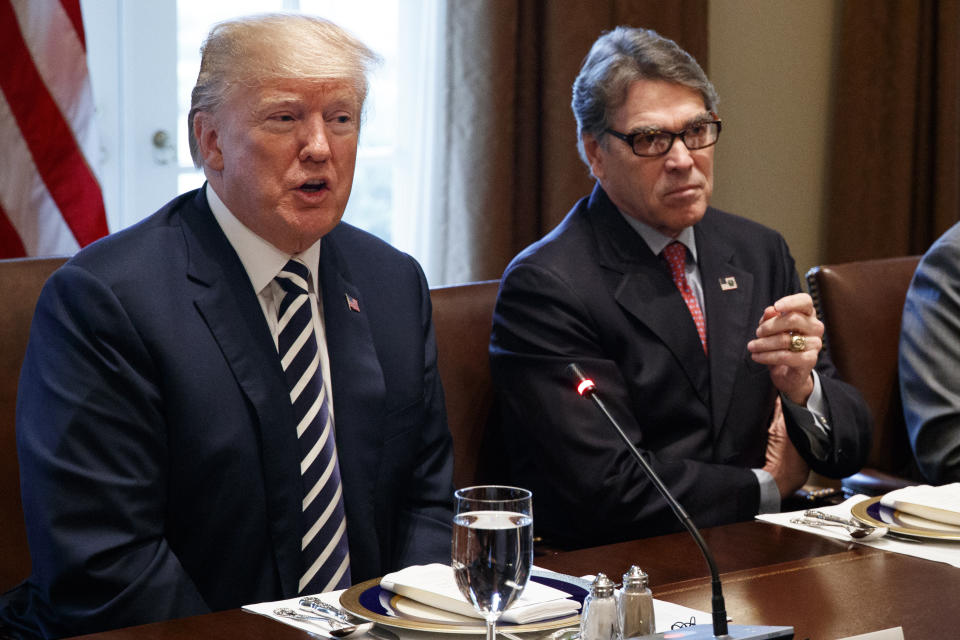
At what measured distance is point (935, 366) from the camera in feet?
8.22

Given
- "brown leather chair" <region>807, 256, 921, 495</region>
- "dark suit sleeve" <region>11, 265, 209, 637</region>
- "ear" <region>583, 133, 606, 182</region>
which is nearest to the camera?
"dark suit sleeve" <region>11, 265, 209, 637</region>

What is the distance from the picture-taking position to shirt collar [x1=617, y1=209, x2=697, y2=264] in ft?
8.07

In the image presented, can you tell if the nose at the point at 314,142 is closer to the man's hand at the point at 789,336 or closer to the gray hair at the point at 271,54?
the gray hair at the point at 271,54

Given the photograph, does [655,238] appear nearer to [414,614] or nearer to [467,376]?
[467,376]

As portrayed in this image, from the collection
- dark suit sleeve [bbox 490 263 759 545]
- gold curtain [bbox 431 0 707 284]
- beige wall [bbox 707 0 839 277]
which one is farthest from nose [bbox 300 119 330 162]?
beige wall [bbox 707 0 839 277]

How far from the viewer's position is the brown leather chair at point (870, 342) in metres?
2.63

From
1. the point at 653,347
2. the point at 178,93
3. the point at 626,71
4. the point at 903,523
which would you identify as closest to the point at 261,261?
the point at 653,347

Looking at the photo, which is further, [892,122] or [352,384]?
[892,122]

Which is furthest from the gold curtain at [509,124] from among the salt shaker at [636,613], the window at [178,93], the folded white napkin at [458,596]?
the salt shaker at [636,613]

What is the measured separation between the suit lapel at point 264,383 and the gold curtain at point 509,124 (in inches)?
58.0

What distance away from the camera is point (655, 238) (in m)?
2.46

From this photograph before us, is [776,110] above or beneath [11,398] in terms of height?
above

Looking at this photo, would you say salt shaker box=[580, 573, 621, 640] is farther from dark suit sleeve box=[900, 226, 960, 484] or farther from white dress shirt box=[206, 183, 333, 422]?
dark suit sleeve box=[900, 226, 960, 484]

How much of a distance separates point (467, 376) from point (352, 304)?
1.33 feet
